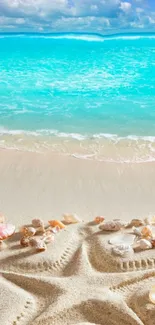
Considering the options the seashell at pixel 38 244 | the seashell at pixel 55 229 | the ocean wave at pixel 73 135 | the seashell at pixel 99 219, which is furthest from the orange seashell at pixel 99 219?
the ocean wave at pixel 73 135

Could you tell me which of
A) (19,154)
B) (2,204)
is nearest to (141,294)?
(2,204)

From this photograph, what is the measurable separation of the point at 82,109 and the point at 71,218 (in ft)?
16.8

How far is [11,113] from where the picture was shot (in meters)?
7.75

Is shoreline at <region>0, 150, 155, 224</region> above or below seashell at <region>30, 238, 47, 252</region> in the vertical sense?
above

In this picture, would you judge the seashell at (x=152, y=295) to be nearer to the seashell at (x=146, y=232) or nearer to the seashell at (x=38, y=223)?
the seashell at (x=146, y=232)

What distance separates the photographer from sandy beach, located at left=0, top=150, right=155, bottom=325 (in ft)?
7.32

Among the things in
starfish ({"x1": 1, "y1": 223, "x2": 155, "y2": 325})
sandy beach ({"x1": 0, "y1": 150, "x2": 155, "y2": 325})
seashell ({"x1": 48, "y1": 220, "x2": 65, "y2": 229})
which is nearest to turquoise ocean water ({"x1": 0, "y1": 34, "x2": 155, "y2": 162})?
sandy beach ({"x1": 0, "y1": 150, "x2": 155, "y2": 325})

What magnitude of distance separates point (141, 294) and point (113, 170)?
2.56 meters

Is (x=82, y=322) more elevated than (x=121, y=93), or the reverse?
(x=121, y=93)

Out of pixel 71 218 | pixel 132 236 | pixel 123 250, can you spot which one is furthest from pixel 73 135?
pixel 123 250

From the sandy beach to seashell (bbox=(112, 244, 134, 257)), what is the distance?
0.18 feet

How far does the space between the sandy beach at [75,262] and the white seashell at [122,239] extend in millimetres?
62

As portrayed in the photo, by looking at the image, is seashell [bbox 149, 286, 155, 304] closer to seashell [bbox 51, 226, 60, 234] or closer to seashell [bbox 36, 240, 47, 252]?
seashell [bbox 36, 240, 47, 252]

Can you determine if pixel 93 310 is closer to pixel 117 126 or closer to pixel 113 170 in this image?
pixel 113 170
